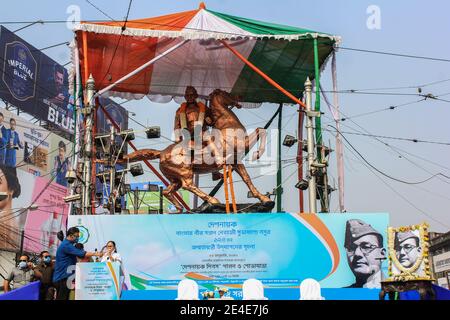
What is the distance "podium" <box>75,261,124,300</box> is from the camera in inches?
407

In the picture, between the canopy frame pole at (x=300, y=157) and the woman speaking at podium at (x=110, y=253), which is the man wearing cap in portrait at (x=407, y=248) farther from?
the canopy frame pole at (x=300, y=157)

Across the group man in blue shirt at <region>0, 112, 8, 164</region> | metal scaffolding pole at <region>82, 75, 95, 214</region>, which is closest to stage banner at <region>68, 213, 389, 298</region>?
metal scaffolding pole at <region>82, 75, 95, 214</region>

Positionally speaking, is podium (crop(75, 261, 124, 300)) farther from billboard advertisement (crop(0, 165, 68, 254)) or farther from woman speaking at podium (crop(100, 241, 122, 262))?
billboard advertisement (crop(0, 165, 68, 254))

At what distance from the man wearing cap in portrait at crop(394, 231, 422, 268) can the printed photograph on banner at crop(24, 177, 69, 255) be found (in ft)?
104

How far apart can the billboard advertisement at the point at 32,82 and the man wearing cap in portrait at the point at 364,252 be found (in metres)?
28.9

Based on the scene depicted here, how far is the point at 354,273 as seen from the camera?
13211mm

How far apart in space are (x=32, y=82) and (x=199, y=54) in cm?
2504

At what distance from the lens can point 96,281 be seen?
415 inches

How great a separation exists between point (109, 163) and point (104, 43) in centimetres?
349

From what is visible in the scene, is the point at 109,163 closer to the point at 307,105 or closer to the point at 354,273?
the point at 307,105

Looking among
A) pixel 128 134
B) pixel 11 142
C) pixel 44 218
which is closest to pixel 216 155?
pixel 128 134

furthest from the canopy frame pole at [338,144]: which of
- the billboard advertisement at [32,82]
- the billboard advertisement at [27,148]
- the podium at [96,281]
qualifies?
the billboard advertisement at [32,82]

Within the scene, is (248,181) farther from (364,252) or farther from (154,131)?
(364,252)
